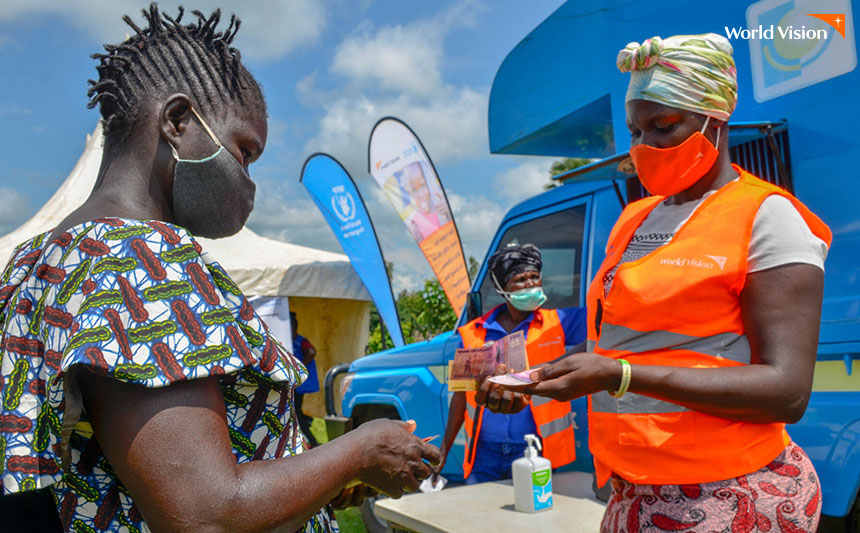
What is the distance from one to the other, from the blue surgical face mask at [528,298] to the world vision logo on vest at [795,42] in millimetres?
1424

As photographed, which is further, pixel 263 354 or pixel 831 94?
pixel 831 94

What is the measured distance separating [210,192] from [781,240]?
1.19 meters

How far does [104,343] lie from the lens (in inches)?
33.3

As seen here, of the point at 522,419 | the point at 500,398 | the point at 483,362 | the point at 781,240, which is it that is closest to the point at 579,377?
the point at 781,240

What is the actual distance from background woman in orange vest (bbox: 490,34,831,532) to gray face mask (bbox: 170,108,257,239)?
0.83 meters

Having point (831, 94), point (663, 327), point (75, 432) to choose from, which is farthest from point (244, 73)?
point (831, 94)

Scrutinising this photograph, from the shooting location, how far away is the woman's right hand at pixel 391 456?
42.7 inches

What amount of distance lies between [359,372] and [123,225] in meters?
4.24

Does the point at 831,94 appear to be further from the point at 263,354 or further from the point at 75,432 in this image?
the point at 75,432

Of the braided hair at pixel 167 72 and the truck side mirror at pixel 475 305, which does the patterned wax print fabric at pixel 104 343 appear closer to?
the braided hair at pixel 167 72

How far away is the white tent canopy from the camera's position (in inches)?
362

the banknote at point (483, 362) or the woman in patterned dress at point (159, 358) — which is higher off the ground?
the woman in patterned dress at point (159, 358)

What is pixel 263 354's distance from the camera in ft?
3.36

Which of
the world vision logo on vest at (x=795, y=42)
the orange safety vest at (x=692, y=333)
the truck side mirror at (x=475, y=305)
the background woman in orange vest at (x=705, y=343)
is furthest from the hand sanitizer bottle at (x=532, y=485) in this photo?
the world vision logo on vest at (x=795, y=42)
